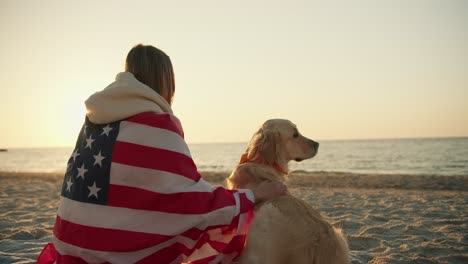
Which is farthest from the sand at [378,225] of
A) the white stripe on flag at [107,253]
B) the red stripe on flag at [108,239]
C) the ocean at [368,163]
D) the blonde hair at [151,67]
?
the ocean at [368,163]

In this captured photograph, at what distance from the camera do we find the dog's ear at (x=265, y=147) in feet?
11.9

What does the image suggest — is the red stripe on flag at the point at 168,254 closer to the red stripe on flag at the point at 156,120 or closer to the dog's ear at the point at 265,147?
the red stripe on flag at the point at 156,120

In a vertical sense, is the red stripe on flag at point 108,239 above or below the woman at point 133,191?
below

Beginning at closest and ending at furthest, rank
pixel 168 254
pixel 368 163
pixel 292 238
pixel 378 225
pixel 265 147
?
pixel 168 254, pixel 292 238, pixel 265 147, pixel 378 225, pixel 368 163

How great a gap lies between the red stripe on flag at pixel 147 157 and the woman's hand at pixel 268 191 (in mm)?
687

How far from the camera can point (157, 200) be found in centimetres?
221

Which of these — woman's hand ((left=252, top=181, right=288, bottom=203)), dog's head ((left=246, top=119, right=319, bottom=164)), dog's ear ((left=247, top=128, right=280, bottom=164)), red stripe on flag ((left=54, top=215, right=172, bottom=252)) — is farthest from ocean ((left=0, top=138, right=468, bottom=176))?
red stripe on flag ((left=54, top=215, right=172, bottom=252))

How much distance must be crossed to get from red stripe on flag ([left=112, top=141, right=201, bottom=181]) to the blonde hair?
52 cm

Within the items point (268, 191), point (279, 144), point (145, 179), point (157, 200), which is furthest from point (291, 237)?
point (279, 144)

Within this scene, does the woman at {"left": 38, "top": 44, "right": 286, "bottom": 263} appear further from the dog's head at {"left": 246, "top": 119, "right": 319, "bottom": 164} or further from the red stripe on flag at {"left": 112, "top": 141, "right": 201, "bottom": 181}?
the dog's head at {"left": 246, "top": 119, "right": 319, "bottom": 164}

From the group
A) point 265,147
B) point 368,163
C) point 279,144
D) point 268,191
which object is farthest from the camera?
point 368,163

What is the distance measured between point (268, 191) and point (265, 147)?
0.98 metres

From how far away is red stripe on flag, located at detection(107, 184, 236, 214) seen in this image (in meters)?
2.19

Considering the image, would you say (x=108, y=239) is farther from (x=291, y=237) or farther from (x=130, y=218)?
(x=291, y=237)
